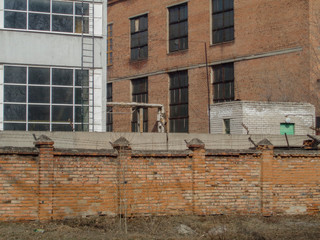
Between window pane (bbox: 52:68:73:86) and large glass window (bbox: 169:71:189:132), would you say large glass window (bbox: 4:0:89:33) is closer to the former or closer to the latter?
window pane (bbox: 52:68:73:86)

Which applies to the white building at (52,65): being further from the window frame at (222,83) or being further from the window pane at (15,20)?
the window frame at (222,83)

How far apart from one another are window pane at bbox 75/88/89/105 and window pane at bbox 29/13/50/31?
10.2ft

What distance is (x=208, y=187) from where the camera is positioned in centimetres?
1473

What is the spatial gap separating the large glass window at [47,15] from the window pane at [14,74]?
1.85 m

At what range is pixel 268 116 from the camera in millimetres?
27672

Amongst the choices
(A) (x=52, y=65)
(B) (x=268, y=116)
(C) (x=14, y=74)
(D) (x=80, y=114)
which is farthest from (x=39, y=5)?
(B) (x=268, y=116)

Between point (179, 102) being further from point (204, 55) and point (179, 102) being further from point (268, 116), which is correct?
point (268, 116)

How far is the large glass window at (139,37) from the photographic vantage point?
38.2m

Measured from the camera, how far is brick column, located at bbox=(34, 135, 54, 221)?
42.3ft

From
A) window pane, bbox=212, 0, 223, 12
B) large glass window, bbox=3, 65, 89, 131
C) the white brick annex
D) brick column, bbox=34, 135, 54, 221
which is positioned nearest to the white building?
large glass window, bbox=3, 65, 89, 131

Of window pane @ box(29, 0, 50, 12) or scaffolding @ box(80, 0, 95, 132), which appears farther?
scaffolding @ box(80, 0, 95, 132)

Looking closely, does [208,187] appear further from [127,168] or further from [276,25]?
[276,25]

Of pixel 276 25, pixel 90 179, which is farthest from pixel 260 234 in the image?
pixel 276 25

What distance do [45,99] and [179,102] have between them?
14.4m
